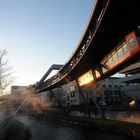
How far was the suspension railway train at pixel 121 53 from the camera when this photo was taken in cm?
1894

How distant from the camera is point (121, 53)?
22719 mm

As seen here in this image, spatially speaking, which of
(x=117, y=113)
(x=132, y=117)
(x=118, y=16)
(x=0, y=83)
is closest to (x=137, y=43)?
(x=118, y=16)

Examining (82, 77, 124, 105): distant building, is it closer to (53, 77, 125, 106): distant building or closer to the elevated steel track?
(53, 77, 125, 106): distant building

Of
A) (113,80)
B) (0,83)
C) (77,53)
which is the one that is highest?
(113,80)

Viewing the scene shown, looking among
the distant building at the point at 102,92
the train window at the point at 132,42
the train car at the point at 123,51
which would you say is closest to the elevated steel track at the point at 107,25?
the train car at the point at 123,51

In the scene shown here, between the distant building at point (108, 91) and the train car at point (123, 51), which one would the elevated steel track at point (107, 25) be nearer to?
the train car at point (123, 51)

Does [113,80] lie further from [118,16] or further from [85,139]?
[118,16]

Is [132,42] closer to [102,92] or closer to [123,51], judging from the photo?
[123,51]

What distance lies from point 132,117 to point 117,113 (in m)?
4.14

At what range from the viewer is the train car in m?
18.9

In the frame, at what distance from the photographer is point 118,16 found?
1572cm

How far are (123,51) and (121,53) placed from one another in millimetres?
656

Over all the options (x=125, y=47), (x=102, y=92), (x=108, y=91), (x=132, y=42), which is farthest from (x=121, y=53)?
(x=108, y=91)

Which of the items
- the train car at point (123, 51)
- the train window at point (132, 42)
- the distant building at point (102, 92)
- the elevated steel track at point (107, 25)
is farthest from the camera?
the distant building at point (102, 92)
